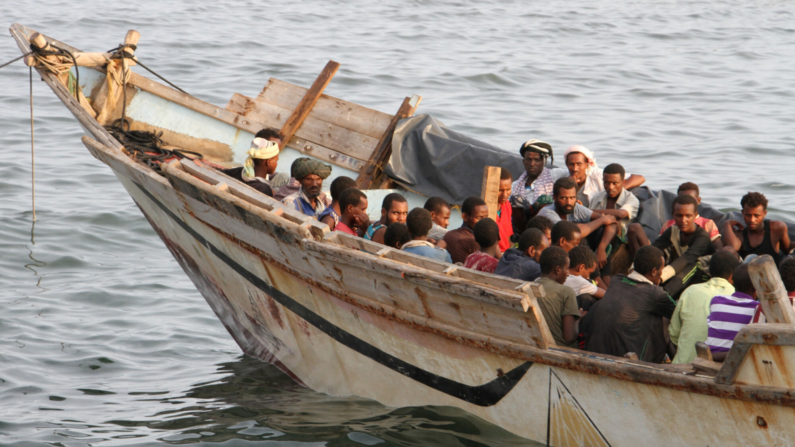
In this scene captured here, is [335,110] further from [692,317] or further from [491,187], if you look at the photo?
[692,317]

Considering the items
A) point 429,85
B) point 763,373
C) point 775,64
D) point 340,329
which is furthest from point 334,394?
point 775,64

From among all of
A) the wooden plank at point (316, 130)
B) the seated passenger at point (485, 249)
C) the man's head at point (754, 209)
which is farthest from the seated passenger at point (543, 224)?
the wooden plank at point (316, 130)

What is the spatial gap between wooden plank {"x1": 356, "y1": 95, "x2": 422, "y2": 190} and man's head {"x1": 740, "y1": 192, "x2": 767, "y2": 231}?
3033mm

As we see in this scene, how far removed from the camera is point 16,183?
9930 millimetres

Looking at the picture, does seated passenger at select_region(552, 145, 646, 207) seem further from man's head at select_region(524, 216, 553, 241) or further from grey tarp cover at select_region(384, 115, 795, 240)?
man's head at select_region(524, 216, 553, 241)

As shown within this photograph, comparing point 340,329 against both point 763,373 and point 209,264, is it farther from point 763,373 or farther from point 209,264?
point 763,373

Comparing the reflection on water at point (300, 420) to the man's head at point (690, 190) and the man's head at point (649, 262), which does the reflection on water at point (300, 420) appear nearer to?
the man's head at point (649, 262)

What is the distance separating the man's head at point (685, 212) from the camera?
4770mm

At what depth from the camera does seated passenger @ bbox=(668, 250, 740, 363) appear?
3.62 meters

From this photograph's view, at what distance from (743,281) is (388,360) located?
1.80 metres

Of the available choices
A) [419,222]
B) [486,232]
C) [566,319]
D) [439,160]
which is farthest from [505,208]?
[566,319]

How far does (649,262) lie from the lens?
12.5ft

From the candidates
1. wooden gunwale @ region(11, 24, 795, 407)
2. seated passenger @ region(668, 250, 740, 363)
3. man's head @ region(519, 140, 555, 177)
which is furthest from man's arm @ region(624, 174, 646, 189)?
wooden gunwale @ region(11, 24, 795, 407)

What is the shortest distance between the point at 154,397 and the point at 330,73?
3.42 meters
